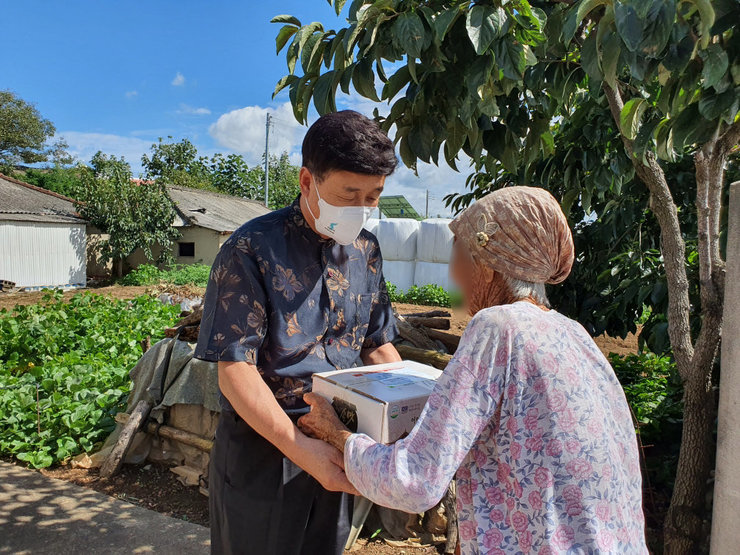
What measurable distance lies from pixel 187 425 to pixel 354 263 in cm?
303

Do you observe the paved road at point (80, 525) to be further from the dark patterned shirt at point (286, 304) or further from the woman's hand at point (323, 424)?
the woman's hand at point (323, 424)

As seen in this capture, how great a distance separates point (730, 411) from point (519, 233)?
1494 mm

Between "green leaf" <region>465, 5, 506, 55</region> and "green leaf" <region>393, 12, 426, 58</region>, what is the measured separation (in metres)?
0.13

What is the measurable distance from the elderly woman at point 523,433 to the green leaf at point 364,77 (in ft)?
2.32

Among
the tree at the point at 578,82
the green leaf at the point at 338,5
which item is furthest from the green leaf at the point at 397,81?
the green leaf at the point at 338,5

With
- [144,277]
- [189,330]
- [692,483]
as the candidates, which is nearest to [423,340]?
[189,330]

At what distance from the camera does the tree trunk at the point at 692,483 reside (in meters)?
2.46

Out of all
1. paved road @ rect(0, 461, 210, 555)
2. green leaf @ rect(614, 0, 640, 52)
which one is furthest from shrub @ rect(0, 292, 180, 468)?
green leaf @ rect(614, 0, 640, 52)

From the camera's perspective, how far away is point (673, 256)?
2.35m

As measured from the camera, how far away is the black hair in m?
1.40

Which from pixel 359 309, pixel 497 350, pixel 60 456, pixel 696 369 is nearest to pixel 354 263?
pixel 359 309

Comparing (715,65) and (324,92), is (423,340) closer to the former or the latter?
(324,92)

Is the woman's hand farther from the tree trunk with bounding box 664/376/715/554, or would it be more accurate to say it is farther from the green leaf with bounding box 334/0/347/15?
the tree trunk with bounding box 664/376/715/554

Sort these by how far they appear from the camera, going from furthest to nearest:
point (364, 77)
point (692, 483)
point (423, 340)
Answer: point (423, 340) → point (692, 483) → point (364, 77)
